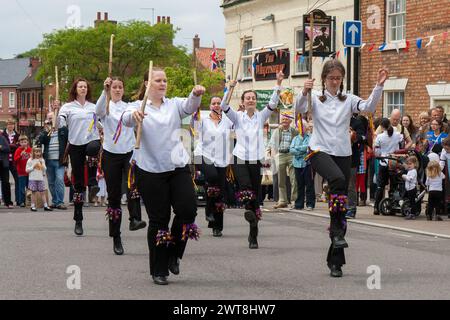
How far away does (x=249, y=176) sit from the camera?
11547 millimetres

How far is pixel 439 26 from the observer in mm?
22953

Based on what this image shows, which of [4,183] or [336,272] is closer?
[336,272]

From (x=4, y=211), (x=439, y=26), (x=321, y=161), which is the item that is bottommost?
(x=4, y=211)

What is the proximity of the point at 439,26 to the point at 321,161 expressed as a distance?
14.8 meters

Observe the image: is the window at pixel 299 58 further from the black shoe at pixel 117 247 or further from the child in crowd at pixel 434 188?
the black shoe at pixel 117 247

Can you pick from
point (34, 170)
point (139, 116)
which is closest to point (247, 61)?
Result: point (34, 170)

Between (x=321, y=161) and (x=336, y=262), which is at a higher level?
(x=321, y=161)

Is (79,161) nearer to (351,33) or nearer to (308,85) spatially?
(308,85)

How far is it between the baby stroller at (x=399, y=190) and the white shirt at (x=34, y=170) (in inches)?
262

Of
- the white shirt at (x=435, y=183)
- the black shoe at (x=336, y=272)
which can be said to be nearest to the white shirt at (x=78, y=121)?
the black shoe at (x=336, y=272)

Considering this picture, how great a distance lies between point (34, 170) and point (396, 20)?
1133 centimetres

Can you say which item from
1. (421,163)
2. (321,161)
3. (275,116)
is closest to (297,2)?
(275,116)

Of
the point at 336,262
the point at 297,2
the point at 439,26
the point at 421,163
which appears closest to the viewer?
the point at 336,262
